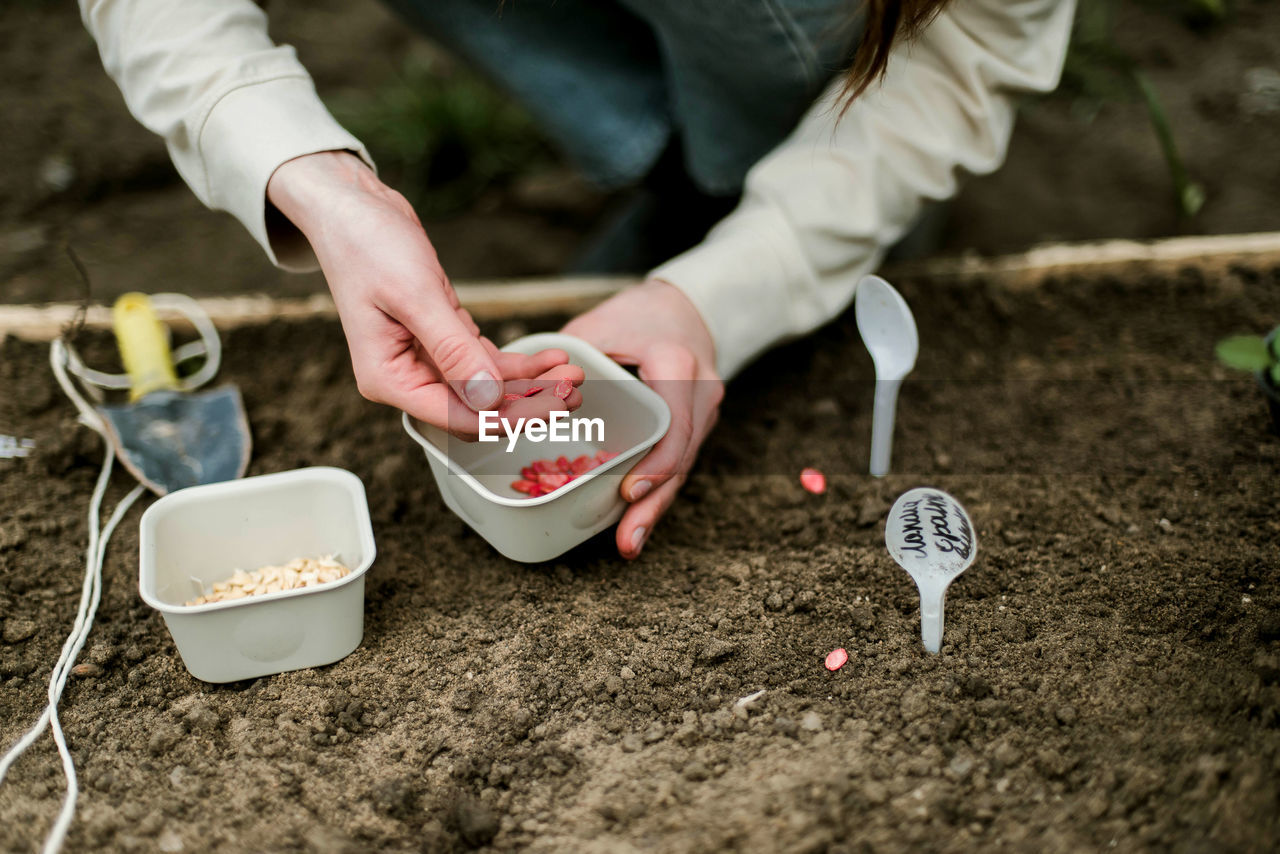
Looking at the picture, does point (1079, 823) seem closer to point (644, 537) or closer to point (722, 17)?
point (644, 537)

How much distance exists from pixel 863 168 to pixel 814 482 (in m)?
0.46

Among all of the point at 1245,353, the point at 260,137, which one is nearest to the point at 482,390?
the point at 260,137

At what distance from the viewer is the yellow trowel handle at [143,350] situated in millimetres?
1455

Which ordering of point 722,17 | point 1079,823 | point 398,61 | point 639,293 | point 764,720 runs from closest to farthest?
point 1079,823, point 764,720, point 639,293, point 722,17, point 398,61

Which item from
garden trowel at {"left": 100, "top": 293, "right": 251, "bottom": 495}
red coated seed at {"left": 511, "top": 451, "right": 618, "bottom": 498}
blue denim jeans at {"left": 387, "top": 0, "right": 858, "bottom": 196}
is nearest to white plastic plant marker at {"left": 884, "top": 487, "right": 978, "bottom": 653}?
red coated seed at {"left": 511, "top": 451, "right": 618, "bottom": 498}

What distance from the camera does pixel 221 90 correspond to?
115cm

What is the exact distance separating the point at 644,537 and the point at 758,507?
23cm

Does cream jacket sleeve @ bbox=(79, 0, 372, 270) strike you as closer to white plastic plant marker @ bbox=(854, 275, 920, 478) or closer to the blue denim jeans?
the blue denim jeans

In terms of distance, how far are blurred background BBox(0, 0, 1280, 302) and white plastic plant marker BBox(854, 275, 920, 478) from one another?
919 mm

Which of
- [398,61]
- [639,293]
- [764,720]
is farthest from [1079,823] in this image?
[398,61]

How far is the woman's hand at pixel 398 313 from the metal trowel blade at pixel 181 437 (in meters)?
0.39

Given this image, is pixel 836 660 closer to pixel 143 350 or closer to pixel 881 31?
pixel 881 31

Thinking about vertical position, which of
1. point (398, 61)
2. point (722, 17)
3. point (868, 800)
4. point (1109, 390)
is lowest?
point (398, 61)

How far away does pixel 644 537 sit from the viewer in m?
1.14
